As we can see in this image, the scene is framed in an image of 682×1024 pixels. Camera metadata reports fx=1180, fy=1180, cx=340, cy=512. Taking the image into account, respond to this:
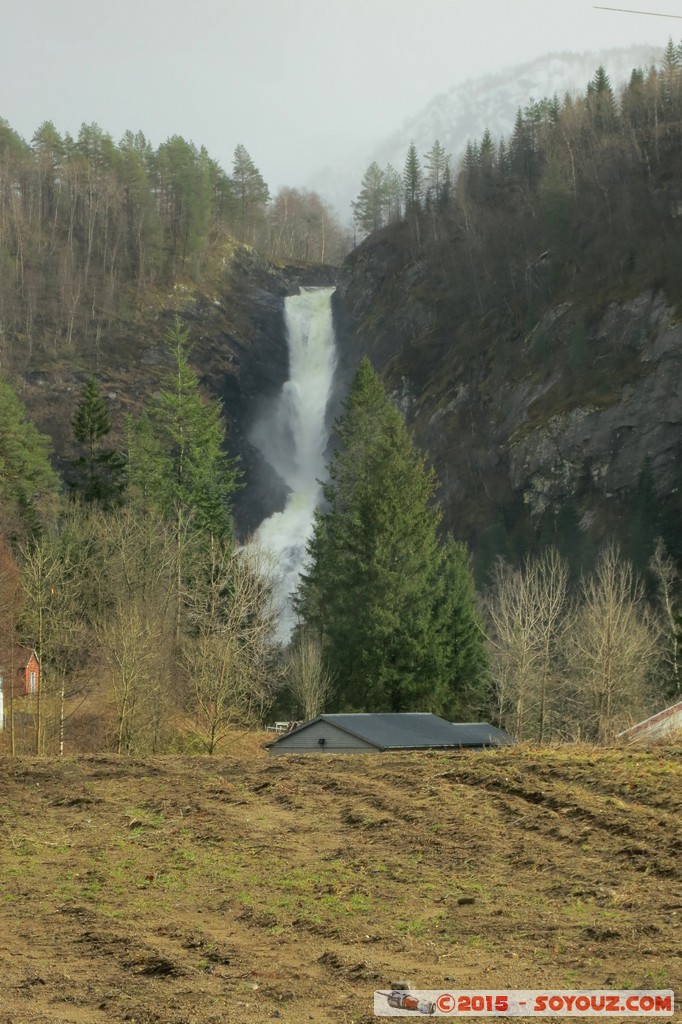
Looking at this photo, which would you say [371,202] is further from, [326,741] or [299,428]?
[326,741]

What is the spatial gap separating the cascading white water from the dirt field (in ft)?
188

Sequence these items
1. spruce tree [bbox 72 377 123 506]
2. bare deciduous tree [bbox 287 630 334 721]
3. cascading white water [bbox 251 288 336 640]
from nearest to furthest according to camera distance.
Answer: bare deciduous tree [bbox 287 630 334 721], spruce tree [bbox 72 377 123 506], cascading white water [bbox 251 288 336 640]

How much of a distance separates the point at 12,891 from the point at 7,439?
49.8m

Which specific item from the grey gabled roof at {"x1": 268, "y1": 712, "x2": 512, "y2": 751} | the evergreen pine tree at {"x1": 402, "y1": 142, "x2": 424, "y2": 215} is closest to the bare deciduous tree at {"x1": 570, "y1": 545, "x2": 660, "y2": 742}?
the grey gabled roof at {"x1": 268, "y1": 712, "x2": 512, "y2": 751}

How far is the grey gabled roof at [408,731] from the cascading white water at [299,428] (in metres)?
39.3

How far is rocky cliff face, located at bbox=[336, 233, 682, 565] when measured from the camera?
63.9 m

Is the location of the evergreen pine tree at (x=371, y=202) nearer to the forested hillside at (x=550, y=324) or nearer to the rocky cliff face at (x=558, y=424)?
the forested hillside at (x=550, y=324)

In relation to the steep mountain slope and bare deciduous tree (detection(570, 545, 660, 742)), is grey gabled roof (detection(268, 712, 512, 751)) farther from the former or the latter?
the steep mountain slope

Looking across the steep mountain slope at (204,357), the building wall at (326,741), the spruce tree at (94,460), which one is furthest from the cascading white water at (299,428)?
the building wall at (326,741)

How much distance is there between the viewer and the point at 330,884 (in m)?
10.7

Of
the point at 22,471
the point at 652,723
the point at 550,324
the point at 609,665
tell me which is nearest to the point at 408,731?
the point at 609,665

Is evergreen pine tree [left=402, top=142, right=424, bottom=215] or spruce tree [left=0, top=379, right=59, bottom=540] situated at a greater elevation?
evergreen pine tree [left=402, top=142, right=424, bottom=215]

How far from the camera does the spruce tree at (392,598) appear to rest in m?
41.0

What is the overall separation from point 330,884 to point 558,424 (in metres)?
59.7
